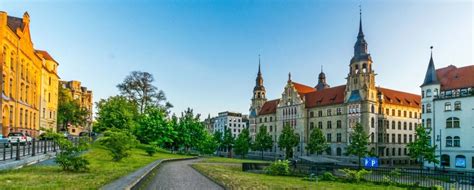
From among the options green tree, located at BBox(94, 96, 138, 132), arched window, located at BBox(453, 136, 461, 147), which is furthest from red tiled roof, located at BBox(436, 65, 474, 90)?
green tree, located at BBox(94, 96, 138, 132)

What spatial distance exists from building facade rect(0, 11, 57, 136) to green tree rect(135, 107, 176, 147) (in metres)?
16.1

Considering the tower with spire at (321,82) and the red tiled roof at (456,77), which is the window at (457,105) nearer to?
the red tiled roof at (456,77)

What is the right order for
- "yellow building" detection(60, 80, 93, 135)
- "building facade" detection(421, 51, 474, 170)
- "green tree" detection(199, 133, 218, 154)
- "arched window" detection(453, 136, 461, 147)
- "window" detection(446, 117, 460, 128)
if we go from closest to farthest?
"building facade" detection(421, 51, 474, 170)
"arched window" detection(453, 136, 461, 147)
"window" detection(446, 117, 460, 128)
"green tree" detection(199, 133, 218, 154)
"yellow building" detection(60, 80, 93, 135)

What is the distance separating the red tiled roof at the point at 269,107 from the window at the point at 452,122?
49.2 m

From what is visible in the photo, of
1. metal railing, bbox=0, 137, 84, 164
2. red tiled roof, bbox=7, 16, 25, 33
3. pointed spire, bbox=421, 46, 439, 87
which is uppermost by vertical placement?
red tiled roof, bbox=7, 16, 25, 33

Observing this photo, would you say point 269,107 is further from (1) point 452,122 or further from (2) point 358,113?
(1) point 452,122

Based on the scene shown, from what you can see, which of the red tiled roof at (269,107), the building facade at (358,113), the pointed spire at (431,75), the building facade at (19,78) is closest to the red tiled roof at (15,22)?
the building facade at (19,78)

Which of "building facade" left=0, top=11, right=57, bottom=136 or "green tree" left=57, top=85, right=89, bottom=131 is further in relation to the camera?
"green tree" left=57, top=85, right=89, bottom=131

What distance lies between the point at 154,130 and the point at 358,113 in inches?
1691

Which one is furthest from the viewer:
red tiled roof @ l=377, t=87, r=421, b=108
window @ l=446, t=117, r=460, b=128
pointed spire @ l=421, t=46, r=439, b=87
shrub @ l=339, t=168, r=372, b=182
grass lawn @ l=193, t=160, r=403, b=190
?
red tiled roof @ l=377, t=87, r=421, b=108

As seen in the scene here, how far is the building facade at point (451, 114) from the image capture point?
5153 centimetres

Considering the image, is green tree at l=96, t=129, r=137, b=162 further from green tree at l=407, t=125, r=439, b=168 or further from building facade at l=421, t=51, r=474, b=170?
building facade at l=421, t=51, r=474, b=170

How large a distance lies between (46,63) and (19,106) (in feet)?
81.4

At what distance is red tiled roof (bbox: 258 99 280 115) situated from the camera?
328ft
